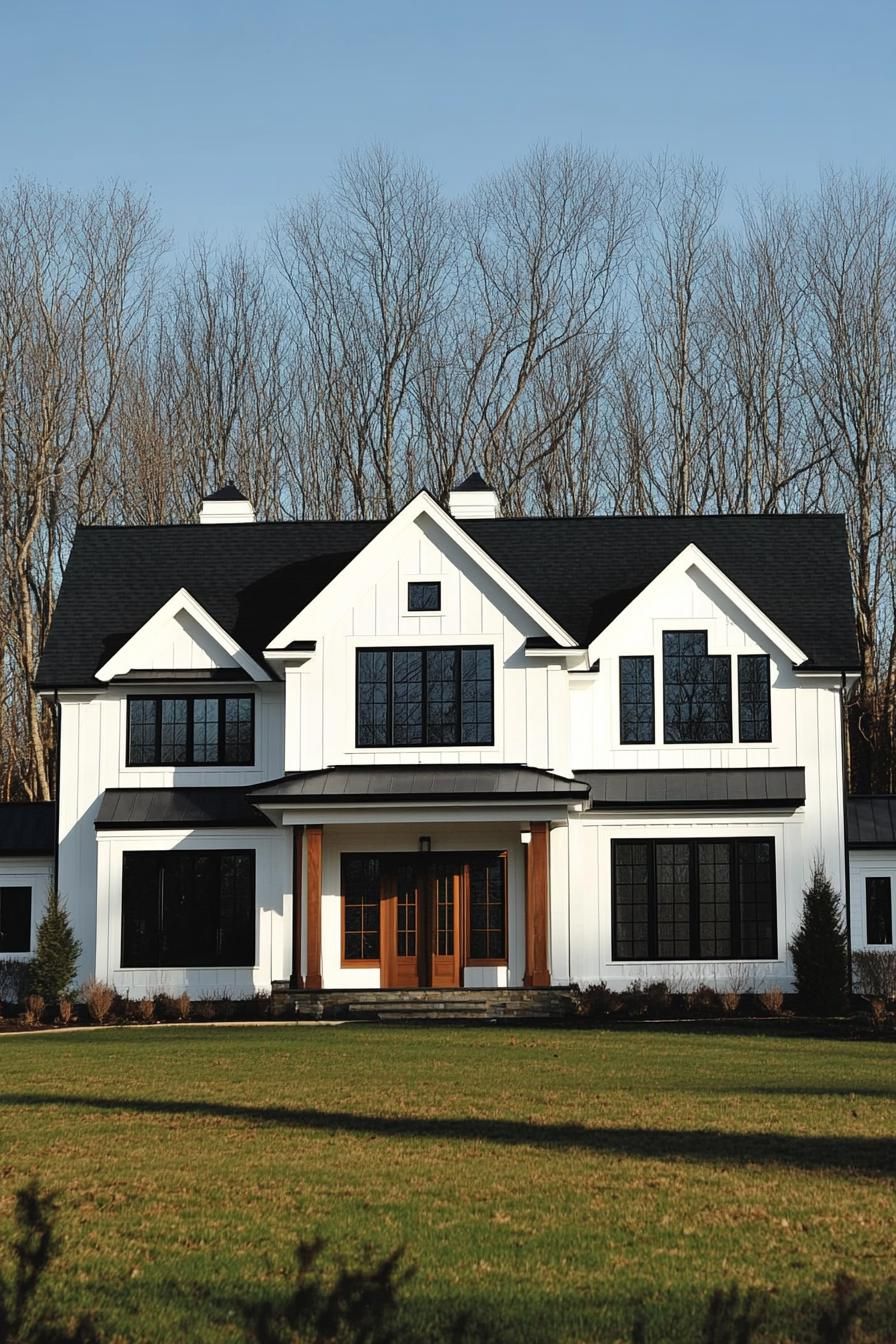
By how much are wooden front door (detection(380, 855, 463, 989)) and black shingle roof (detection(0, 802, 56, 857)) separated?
675 cm

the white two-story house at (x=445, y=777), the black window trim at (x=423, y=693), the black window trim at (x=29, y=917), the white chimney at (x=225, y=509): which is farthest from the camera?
the white chimney at (x=225, y=509)

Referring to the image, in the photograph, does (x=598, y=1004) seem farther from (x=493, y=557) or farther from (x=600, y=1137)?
(x=600, y=1137)

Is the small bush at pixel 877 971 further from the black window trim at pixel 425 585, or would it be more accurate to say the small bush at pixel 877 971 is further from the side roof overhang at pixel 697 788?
the black window trim at pixel 425 585

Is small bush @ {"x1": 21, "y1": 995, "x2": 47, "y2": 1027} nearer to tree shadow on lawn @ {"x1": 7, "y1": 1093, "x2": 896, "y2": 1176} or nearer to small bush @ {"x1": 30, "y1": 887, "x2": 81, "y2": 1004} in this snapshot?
small bush @ {"x1": 30, "y1": 887, "x2": 81, "y2": 1004}

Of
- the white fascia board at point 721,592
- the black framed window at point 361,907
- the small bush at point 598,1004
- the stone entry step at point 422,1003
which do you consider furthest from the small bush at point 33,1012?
the white fascia board at point 721,592

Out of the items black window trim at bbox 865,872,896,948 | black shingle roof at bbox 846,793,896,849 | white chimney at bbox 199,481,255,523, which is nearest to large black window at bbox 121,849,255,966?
white chimney at bbox 199,481,255,523

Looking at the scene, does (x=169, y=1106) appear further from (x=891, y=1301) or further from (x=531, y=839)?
(x=531, y=839)

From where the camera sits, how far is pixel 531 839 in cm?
3011

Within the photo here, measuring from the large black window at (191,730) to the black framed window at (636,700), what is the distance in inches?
276

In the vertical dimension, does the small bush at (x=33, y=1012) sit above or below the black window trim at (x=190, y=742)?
below

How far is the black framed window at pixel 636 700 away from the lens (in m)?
31.9

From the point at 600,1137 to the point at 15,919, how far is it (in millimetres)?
21541

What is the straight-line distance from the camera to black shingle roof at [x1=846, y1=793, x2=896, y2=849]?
105 feet

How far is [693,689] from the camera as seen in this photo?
105ft
